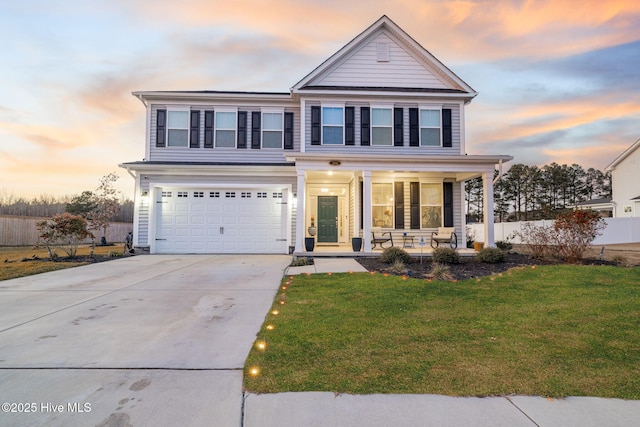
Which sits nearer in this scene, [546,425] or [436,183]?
[546,425]

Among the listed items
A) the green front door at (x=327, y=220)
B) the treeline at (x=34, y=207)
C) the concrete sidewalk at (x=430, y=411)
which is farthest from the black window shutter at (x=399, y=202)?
the treeline at (x=34, y=207)

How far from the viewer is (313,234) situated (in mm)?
13977

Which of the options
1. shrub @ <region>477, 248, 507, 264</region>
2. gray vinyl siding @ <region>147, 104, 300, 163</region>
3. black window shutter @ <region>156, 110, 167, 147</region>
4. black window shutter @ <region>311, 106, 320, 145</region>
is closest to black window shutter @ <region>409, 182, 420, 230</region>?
shrub @ <region>477, 248, 507, 264</region>

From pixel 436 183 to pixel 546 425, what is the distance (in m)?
12.3

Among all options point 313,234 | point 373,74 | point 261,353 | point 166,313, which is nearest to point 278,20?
point 373,74

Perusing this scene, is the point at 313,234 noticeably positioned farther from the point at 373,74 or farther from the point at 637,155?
the point at 637,155

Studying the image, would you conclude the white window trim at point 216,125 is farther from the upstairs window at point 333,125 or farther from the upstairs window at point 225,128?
the upstairs window at point 333,125

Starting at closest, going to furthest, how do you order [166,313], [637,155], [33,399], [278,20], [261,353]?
[33,399], [261,353], [166,313], [278,20], [637,155]

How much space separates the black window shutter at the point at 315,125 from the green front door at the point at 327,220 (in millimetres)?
2941

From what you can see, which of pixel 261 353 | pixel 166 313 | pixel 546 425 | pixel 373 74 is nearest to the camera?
pixel 546 425

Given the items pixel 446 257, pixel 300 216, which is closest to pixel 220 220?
pixel 300 216

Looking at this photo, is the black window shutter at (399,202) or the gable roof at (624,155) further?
the gable roof at (624,155)

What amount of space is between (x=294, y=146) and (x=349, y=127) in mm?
2445

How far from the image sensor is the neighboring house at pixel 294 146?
12.6 metres
